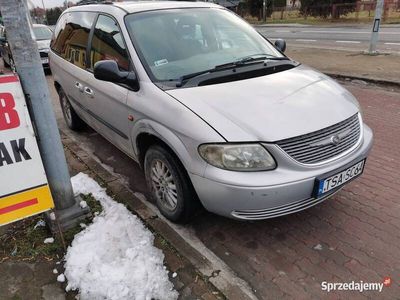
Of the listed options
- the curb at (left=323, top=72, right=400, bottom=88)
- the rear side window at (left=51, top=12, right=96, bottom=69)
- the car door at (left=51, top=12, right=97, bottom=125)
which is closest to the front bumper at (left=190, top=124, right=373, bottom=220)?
the car door at (left=51, top=12, right=97, bottom=125)

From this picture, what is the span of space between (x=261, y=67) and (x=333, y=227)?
155 centimetres

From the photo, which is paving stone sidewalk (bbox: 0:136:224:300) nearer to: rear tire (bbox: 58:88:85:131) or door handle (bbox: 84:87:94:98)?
door handle (bbox: 84:87:94:98)

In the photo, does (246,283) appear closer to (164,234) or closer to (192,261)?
(192,261)

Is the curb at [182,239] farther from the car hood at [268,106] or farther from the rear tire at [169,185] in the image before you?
the car hood at [268,106]

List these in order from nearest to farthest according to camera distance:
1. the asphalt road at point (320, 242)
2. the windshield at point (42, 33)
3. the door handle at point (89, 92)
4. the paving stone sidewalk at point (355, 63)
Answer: the asphalt road at point (320, 242)
the door handle at point (89, 92)
the paving stone sidewalk at point (355, 63)
the windshield at point (42, 33)

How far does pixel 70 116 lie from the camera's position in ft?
17.9

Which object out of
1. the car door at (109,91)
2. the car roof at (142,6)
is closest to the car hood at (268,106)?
the car door at (109,91)

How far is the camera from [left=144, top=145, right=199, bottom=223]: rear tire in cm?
282

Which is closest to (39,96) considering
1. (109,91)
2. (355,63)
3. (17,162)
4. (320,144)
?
(17,162)

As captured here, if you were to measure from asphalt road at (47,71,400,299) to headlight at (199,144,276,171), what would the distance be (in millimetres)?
784

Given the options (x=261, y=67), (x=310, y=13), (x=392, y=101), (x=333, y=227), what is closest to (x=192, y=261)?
(x=333, y=227)

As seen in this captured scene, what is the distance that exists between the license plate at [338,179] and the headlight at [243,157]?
1.34ft

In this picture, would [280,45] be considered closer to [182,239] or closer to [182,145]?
[182,145]

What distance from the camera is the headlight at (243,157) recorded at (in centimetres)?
245
